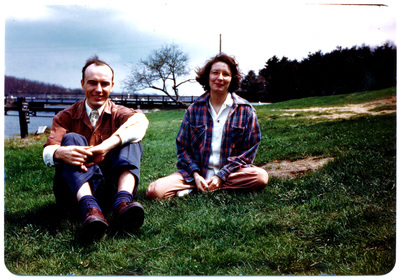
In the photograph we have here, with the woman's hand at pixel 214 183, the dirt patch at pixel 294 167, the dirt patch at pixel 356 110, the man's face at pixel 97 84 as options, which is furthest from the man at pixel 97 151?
the dirt patch at pixel 356 110

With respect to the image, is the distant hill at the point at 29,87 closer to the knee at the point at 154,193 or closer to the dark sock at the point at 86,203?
the dark sock at the point at 86,203

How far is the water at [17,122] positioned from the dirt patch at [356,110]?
6.99ft

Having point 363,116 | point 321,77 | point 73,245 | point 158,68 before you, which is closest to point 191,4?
point 158,68

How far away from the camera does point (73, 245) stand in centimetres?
206

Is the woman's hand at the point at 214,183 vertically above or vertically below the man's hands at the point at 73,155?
below

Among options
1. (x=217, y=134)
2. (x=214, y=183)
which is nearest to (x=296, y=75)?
(x=217, y=134)

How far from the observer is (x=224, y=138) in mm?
2762

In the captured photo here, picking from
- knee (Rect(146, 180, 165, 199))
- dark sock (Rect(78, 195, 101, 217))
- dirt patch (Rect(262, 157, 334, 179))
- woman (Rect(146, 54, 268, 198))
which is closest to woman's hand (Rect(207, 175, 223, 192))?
woman (Rect(146, 54, 268, 198))

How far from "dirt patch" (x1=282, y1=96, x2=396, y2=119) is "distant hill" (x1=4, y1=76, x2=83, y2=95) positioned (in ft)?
6.60

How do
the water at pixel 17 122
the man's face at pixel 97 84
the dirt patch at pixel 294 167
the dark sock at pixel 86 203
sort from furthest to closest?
the dirt patch at pixel 294 167 < the water at pixel 17 122 < the man's face at pixel 97 84 < the dark sock at pixel 86 203

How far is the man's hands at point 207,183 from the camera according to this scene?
8.82ft

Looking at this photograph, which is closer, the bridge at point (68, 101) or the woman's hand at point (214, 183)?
the bridge at point (68, 101)

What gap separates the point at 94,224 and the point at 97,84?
98 cm

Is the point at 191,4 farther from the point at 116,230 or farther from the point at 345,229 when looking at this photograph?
the point at 345,229
